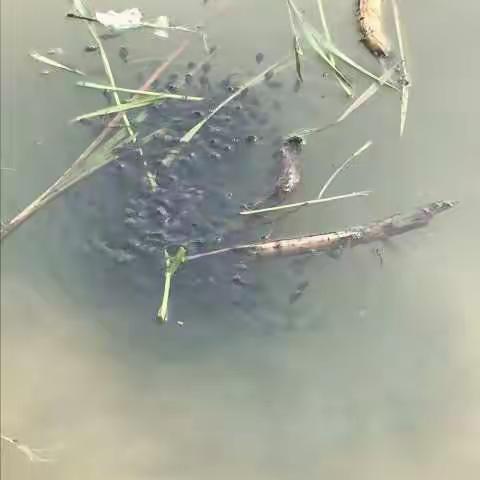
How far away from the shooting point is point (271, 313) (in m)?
1.46

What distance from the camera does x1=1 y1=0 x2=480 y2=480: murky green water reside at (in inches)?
56.6

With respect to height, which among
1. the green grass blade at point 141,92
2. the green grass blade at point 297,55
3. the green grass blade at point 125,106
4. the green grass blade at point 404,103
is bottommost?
the green grass blade at point 404,103

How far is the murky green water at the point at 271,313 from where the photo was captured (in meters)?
1.44

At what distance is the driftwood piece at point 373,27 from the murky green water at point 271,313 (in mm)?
26

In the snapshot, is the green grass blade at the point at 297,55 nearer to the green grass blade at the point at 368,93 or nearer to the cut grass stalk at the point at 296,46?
the cut grass stalk at the point at 296,46

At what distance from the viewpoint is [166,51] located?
1.49 m

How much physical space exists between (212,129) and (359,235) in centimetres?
40

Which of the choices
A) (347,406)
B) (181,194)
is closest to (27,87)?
(181,194)

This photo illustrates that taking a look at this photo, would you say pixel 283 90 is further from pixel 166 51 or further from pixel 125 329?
pixel 125 329

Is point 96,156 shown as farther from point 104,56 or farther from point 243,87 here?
point 243,87

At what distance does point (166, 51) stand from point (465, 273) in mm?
824

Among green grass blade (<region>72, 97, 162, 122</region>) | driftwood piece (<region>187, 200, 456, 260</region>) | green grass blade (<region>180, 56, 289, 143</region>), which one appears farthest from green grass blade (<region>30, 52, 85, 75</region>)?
driftwood piece (<region>187, 200, 456, 260</region>)

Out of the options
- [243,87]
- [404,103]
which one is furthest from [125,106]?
[404,103]

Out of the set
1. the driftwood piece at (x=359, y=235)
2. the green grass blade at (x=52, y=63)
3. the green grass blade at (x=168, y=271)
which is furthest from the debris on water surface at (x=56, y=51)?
the driftwood piece at (x=359, y=235)
